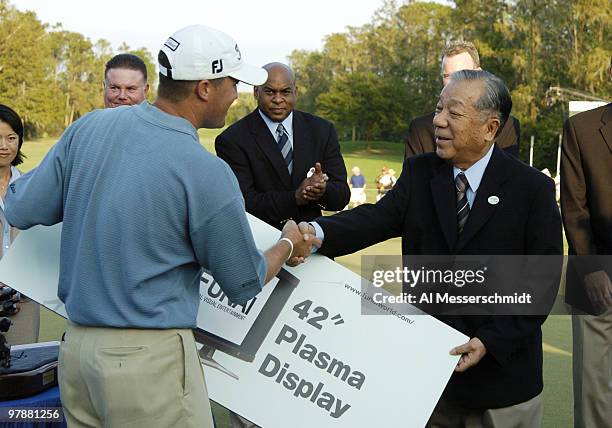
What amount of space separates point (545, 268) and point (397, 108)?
85973 mm

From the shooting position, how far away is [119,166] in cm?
292

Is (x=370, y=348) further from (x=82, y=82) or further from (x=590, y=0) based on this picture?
(x=82, y=82)

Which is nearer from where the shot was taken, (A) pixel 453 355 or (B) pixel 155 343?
(B) pixel 155 343

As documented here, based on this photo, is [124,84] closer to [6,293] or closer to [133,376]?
[6,293]

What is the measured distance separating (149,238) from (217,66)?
627 millimetres

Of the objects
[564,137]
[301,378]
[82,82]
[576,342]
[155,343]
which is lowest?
[82,82]

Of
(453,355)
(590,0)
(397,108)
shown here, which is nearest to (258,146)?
A: (453,355)

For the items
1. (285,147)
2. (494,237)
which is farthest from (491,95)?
(285,147)

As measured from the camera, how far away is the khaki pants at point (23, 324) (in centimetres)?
529

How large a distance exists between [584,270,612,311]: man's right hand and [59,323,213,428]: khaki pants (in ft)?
9.24

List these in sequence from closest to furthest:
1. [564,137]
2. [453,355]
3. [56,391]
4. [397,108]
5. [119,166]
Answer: [119,166], [453,355], [56,391], [564,137], [397,108]

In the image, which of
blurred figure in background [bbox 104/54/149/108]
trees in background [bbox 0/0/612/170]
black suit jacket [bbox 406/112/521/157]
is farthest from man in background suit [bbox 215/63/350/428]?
trees in background [bbox 0/0/612/170]

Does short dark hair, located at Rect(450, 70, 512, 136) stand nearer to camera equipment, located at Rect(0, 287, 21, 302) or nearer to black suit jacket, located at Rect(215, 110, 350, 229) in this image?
black suit jacket, located at Rect(215, 110, 350, 229)

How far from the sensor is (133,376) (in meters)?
2.97
